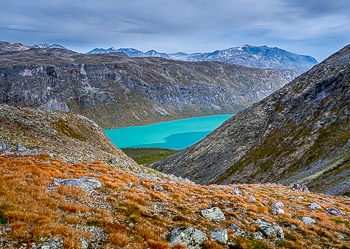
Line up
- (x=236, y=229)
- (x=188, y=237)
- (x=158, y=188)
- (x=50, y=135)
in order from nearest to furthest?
(x=188, y=237) → (x=236, y=229) → (x=158, y=188) → (x=50, y=135)

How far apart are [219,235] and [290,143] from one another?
92996mm

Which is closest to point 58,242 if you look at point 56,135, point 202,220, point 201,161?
point 202,220

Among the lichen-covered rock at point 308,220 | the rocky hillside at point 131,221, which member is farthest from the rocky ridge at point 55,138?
the lichen-covered rock at point 308,220

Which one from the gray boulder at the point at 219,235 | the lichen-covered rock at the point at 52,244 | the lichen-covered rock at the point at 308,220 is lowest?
the lichen-covered rock at the point at 308,220

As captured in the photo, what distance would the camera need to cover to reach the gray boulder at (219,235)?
1157 cm

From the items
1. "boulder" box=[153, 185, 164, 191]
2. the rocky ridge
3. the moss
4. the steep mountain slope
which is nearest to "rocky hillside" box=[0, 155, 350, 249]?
"boulder" box=[153, 185, 164, 191]

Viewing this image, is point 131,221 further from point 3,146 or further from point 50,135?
point 50,135

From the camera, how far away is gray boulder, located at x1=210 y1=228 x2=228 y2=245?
1157cm

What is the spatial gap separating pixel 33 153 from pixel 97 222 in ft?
78.1

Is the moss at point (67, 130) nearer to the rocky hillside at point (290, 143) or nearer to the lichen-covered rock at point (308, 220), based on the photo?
the lichen-covered rock at point (308, 220)

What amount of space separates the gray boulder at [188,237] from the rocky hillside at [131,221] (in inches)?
1.9

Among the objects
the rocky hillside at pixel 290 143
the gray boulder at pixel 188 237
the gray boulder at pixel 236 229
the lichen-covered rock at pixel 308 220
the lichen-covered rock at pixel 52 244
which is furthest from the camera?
the rocky hillside at pixel 290 143

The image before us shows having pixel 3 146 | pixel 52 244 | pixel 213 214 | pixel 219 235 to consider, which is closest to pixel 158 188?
pixel 213 214

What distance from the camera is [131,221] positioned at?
39.8ft
